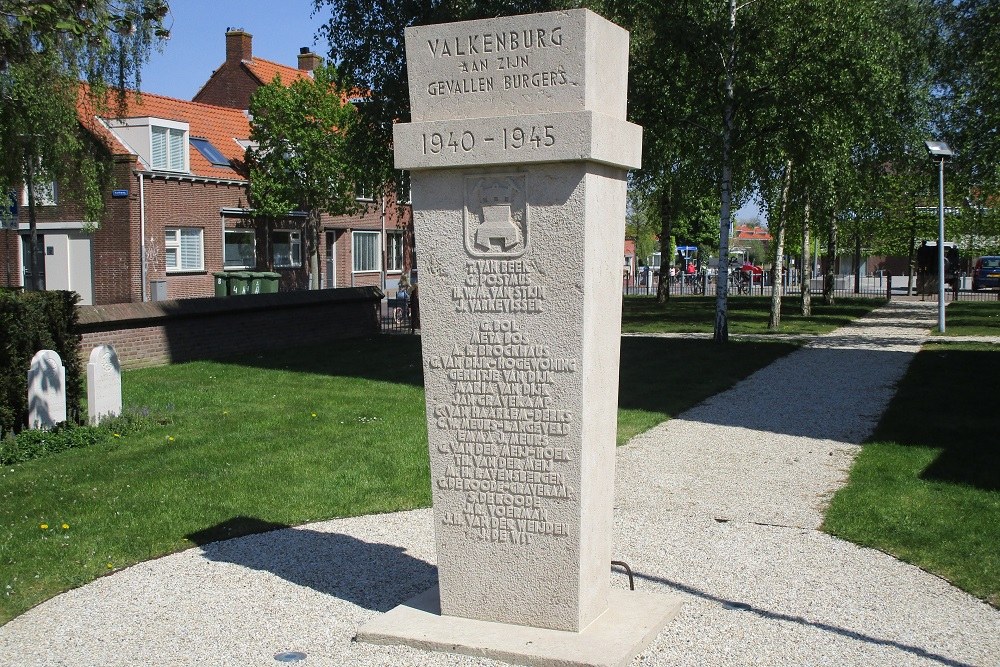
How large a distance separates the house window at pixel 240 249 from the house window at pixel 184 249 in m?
1.51

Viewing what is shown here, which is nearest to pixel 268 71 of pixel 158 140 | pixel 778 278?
pixel 158 140

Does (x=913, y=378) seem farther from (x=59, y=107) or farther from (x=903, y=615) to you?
(x=59, y=107)

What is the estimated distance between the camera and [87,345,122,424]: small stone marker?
10.8 meters

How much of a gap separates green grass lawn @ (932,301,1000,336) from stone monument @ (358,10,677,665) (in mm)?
20200

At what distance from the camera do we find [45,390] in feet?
34.0

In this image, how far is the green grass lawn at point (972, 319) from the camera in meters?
23.5

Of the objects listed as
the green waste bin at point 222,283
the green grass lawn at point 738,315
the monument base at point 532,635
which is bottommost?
the monument base at point 532,635

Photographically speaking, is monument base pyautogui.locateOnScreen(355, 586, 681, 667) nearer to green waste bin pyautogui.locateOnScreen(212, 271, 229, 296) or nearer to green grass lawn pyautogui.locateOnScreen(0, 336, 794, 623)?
green grass lawn pyautogui.locateOnScreen(0, 336, 794, 623)

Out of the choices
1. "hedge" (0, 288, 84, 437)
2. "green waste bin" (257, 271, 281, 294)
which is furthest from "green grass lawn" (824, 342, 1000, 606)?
"green waste bin" (257, 271, 281, 294)

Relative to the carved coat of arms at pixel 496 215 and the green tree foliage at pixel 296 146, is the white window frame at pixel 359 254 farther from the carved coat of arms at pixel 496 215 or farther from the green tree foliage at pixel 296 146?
the carved coat of arms at pixel 496 215

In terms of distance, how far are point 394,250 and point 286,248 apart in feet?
26.0

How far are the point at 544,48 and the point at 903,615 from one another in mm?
Result: 3581

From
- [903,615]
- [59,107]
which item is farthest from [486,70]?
[59,107]

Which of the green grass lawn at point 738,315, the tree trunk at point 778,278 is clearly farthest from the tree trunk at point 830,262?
Result: the tree trunk at point 778,278
